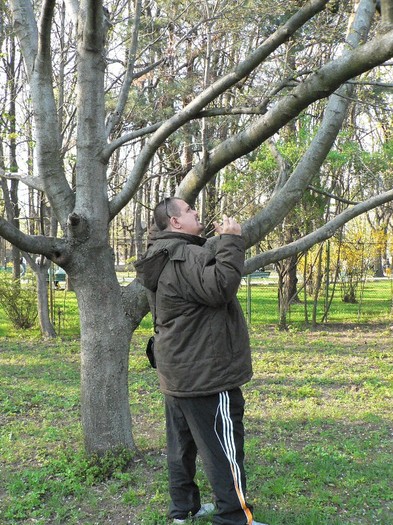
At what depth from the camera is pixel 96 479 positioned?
3848mm

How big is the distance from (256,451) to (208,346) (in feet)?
6.87

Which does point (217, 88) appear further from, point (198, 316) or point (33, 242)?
point (33, 242)

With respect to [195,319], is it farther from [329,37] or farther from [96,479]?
[329,37]

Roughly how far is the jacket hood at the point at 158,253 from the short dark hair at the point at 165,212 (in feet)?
0.20

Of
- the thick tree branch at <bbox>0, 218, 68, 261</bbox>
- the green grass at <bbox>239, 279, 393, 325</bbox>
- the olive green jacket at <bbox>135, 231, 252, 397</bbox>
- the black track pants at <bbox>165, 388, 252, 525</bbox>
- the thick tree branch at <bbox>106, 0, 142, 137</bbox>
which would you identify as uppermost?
the thick tree branch at <bbox>106, 0, 142, 137</bbox>

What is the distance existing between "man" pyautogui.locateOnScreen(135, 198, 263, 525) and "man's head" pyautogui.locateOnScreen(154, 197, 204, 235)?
61 millimetres

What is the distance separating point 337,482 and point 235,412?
145 centimetres

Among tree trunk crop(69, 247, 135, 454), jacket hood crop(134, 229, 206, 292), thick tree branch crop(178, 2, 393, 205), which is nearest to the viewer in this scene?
thick tree branch crop(178, 2, 393, 205)

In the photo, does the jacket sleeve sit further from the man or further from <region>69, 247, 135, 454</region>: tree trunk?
<region>69, 247, 135, 454</region>: tree trunk

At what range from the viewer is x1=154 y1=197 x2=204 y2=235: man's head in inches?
119

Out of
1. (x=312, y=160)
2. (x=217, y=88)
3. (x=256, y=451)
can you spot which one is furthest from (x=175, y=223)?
(x=256, y=451)

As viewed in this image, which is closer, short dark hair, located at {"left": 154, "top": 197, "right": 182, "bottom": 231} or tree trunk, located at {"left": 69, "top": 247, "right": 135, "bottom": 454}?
short dark hair, located at {"left": 154, "top": 197, "right": 182, "bottom": 231}

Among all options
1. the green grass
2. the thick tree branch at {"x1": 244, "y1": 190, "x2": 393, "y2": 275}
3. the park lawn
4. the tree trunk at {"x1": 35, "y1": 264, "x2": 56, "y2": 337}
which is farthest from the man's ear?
the green grass

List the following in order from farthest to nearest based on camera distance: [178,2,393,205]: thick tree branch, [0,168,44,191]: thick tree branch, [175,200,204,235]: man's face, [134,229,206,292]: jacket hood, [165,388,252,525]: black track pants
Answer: [0,168,44,191]: thick tree branch
[175,200,204,235]: man's face
[134,229,206,292]: jacket hood
[165,388,252,525]: black track pants
[178,2,393,205]: thick tree branch
